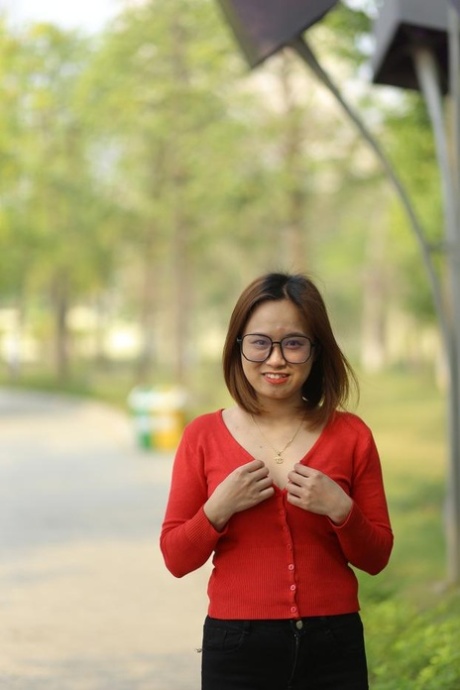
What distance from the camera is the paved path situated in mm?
6008

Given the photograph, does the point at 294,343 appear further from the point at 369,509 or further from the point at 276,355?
the point at 369,509

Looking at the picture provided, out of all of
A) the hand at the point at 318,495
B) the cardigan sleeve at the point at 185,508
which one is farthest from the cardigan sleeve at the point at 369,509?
the cardigan sleeve at the point at 185,508

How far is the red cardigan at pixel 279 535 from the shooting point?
2.85 m

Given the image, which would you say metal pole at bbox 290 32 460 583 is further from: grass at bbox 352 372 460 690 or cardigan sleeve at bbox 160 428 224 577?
cardigan sleeve at bbox 160 428 224 577

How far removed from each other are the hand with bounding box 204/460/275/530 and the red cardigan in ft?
0.18

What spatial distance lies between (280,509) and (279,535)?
0.06 meters

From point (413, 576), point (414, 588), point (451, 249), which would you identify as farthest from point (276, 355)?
point (413, 576)

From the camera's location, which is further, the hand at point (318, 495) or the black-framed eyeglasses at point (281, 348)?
the black-framed eyeglasses at point (281, 348)

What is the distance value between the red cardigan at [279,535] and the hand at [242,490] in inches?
2.2

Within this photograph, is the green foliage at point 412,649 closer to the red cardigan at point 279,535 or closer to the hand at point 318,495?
the red cardigan at point 279,535

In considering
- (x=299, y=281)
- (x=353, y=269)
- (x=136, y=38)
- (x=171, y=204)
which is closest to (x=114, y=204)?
(x=171, y=204)

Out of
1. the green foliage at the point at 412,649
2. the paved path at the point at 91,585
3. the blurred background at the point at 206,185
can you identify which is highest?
the blurred background at the point at 206,185

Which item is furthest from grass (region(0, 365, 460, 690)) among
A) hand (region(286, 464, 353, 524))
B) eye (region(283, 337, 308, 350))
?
hand (region(286, 464, 353, 524))

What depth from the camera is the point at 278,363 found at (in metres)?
2.91
